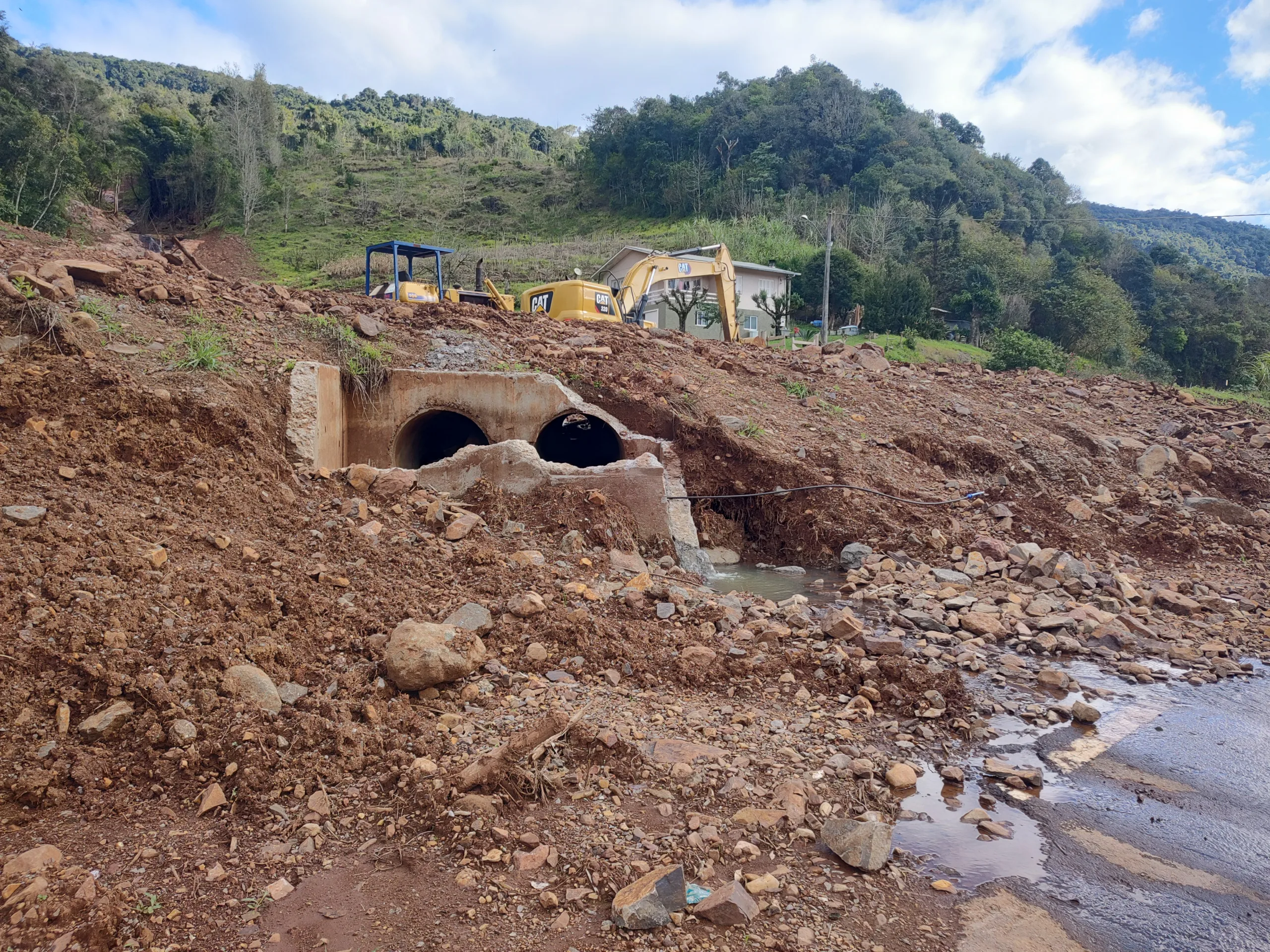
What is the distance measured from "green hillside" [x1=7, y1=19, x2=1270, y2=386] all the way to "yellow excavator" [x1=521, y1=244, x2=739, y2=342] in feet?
36.8

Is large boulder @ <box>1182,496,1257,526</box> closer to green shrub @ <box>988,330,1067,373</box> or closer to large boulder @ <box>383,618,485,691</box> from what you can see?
large boulder @ <box>383,618,485,691</box>

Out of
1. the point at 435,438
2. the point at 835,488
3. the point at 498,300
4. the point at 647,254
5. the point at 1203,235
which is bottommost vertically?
the point at 835,488

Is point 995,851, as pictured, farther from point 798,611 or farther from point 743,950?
point 798,611

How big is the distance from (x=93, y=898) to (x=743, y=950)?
7.85 feet

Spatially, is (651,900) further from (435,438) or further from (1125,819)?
(435,438)

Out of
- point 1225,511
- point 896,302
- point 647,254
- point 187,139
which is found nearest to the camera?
point 1225,511

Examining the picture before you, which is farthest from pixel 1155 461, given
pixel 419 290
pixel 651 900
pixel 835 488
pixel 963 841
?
pixel 419 290

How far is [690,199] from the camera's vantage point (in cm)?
4878

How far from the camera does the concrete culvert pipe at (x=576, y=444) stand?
12969mm

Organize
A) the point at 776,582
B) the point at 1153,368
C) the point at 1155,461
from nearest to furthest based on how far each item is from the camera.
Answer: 1. the point at 776,582
2. the point at 1155,461
3. the point at 1153,368

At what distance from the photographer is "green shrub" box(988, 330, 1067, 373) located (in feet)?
75.9

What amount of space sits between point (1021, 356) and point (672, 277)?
479 inches

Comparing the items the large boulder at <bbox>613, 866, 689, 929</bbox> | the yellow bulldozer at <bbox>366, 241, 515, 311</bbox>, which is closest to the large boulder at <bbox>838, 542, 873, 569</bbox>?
the large boulder at <bbox>613, 866, 689, 929</bbox>

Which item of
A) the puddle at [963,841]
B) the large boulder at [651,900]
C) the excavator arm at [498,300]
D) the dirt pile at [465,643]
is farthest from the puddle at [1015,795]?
the excavator arm at [498,300]
